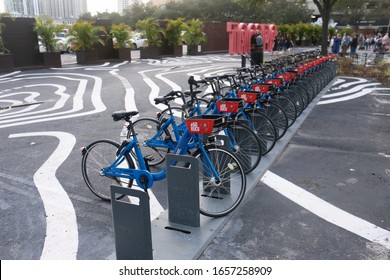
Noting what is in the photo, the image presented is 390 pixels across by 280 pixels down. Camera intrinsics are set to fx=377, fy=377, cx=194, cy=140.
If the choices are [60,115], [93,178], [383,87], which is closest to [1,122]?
[60,115]

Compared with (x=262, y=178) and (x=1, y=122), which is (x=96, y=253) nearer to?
(x=262, y=178)

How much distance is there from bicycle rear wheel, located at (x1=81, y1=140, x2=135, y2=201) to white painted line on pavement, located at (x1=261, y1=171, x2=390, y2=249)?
1965 mm

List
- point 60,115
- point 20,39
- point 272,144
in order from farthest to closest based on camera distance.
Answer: point 20,39
point 60,115
point 272,144

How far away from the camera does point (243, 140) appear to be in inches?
197

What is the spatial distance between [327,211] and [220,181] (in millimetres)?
1310

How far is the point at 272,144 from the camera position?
5.94 m

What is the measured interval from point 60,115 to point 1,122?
1289mm

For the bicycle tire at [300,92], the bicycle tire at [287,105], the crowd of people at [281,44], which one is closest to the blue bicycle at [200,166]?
the bicycle tire at [287,105]

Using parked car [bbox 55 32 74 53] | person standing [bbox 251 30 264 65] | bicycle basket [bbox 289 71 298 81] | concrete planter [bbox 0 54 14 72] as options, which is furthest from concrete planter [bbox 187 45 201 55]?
bicycle basket [bbox 289 71 298 81]

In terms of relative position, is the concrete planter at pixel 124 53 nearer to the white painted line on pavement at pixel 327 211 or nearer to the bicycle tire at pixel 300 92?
the bicycle tire at pixel 300 92

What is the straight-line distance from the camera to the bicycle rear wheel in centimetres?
443

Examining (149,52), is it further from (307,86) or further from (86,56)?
(307,86)

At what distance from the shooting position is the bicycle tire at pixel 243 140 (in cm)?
491

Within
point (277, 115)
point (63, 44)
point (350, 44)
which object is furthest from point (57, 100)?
point (350, 44)
